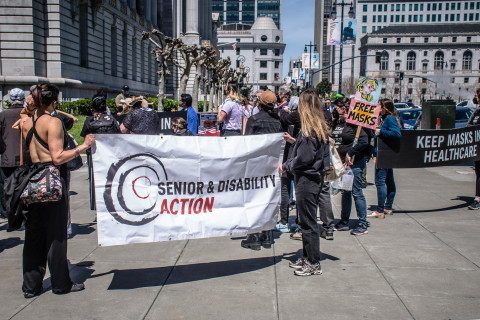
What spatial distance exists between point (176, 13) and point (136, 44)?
22003 mm

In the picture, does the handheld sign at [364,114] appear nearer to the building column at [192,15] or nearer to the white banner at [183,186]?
the white banner at [183,186]

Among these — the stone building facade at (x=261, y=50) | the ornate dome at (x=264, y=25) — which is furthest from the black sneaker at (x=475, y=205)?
the ornate dome at (x=264, y=25)

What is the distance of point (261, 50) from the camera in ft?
500

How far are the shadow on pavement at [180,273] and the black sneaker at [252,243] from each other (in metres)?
0.40

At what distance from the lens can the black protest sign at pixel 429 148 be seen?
7.85m

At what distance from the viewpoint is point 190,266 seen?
5387 millimetres

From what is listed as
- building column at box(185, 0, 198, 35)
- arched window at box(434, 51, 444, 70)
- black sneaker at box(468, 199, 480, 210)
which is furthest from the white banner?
arched window at box(434, 51, 444, 70)

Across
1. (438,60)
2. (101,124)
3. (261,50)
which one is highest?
(261,50)

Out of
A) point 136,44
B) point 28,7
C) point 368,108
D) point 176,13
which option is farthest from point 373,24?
point 368,108

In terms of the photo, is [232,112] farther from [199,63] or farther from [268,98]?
[199,63]

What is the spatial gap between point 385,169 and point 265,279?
12.9 ft

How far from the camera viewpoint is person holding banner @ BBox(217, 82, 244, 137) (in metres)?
7.72

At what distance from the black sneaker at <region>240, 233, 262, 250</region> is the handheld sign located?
8.06 feet

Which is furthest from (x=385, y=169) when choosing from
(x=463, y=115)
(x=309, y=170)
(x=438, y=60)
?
(x=438, y=60)
